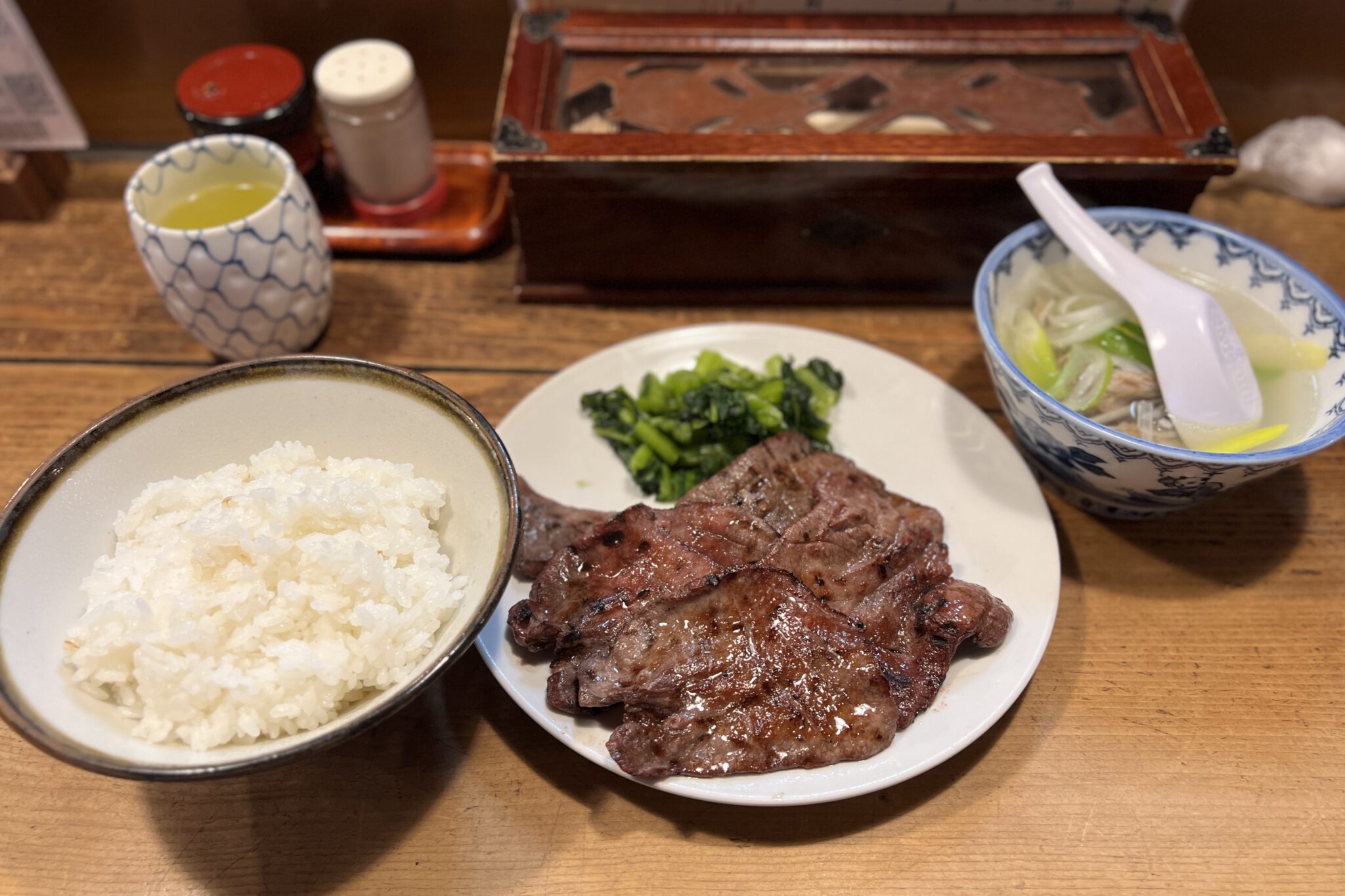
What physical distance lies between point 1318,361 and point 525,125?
6.63 feet

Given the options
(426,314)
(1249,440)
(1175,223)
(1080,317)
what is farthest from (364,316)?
(1249,440)

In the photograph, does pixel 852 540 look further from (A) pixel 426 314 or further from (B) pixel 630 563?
(A) pixel 426 314

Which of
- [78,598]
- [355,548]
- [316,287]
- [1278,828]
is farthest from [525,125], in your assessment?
[1278,828]

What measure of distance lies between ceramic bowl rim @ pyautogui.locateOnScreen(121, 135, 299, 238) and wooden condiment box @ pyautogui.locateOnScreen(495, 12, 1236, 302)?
56 cm

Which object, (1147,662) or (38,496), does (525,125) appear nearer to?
(38,496)

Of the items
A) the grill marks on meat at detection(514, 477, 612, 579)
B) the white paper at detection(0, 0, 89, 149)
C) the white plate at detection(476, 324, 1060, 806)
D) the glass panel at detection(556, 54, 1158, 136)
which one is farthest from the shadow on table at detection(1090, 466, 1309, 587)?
the white paper at detection(0, 0, 89, 149)

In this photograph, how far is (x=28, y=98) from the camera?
2918mm

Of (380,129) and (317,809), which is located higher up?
(380,129)

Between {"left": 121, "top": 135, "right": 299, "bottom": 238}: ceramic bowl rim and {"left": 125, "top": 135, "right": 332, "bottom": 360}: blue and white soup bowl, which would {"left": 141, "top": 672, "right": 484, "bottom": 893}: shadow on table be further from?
{"left": 121, "top": 135, "right": 299, "bottom": 238}: ceramic bowl rim

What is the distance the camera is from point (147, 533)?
5.50 ft

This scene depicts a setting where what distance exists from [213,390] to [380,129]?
3.86 feet

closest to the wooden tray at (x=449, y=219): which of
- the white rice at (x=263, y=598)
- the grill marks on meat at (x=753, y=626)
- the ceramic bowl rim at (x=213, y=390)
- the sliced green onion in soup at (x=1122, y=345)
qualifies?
the ceramic bowl rim at (x=213, y=390)

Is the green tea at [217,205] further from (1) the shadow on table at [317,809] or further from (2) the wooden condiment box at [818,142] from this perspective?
(1) the shadow on table at [317,809]

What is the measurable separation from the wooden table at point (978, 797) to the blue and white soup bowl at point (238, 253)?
107cm
